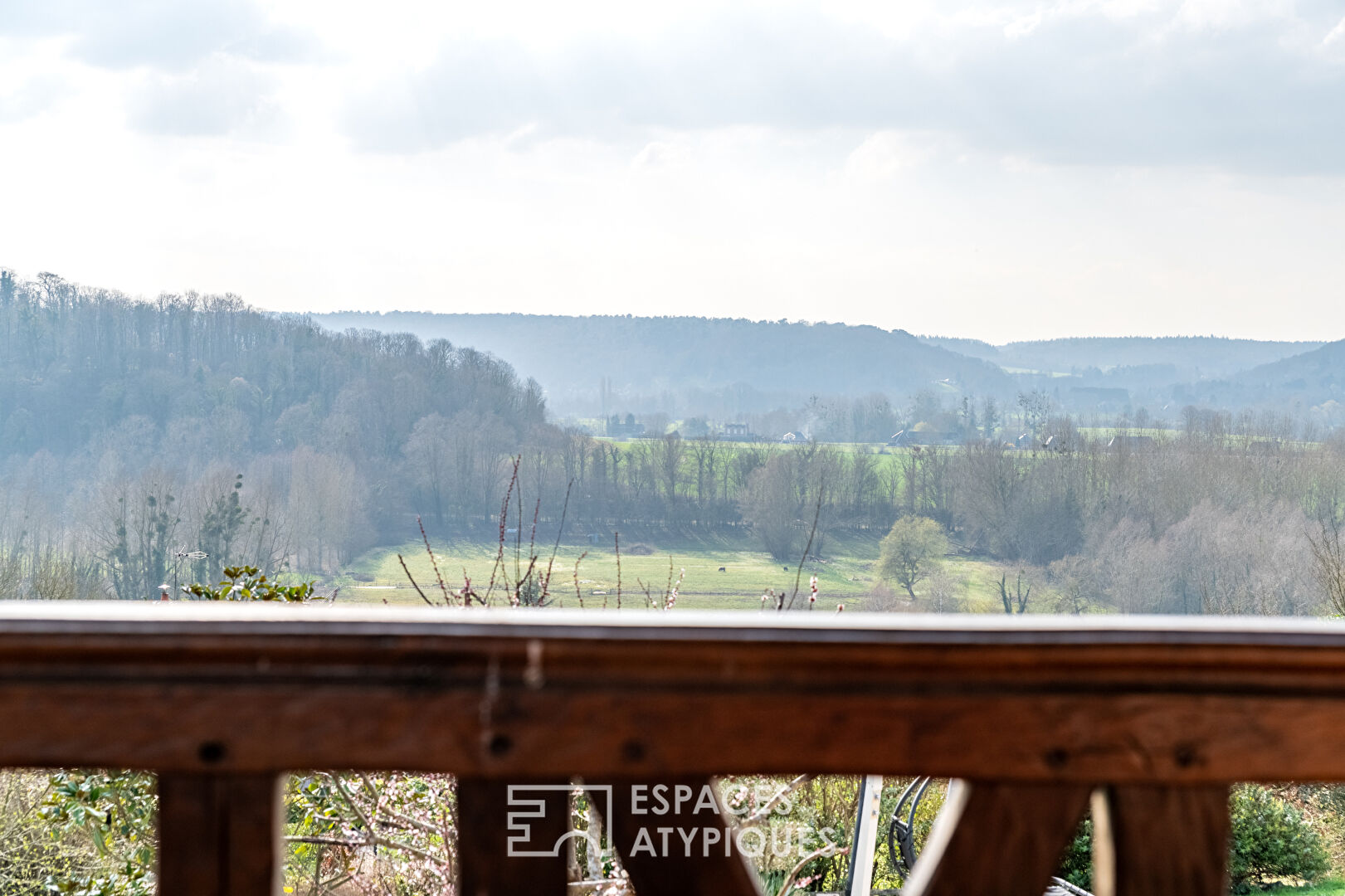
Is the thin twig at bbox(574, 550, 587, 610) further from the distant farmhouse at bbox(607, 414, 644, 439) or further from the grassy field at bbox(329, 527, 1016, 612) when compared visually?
the distant farmhouse at bbox(607, 414, 644, 439)

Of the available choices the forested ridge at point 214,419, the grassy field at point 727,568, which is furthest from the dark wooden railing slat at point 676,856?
the forested ridge at point 214,419

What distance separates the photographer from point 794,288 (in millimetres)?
40031

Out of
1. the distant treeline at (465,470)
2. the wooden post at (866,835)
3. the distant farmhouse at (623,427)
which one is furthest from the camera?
the distant farmhouse at (623,427)

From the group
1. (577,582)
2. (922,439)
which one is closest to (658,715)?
(577,582)

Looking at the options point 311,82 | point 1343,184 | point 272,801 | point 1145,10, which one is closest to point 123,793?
point 272,801

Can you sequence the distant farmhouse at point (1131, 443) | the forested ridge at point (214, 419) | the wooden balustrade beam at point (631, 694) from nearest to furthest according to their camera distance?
the wooden balustrade beam at point (631, 694) < the forested ridge at point (214, 419) < the distant farmhouse at point (1131, 443)

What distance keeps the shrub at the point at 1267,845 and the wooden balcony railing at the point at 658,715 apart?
887cm

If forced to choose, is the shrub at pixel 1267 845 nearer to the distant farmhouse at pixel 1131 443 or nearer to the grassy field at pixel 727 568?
the grassy field at pixel 727 568

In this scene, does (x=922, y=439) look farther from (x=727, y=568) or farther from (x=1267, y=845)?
(x=1267, y=845)

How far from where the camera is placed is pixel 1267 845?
843cm

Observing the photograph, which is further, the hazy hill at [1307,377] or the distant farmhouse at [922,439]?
the hazy hill at [1307,377]

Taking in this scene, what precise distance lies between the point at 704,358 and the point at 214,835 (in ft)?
127

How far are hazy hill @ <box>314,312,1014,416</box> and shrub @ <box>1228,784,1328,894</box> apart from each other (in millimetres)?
27018

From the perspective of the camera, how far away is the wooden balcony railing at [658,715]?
0.49 m
